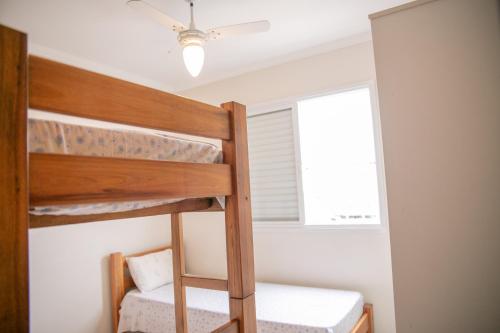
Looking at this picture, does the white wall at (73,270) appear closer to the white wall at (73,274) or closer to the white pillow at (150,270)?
the white wall at (73,274)

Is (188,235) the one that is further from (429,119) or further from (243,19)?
(429,119)

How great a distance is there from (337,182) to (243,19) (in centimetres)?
153

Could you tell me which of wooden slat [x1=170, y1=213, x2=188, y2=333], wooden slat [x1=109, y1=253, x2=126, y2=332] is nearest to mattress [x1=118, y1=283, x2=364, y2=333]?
wooden slat [x1=109, y1=253, x2=126, y2=332]

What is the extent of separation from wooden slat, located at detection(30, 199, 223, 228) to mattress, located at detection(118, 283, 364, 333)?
1.04 meters

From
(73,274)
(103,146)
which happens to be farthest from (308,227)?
(103,146)

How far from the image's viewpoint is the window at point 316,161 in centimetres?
271

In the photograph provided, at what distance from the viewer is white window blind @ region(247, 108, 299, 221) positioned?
9.86ft

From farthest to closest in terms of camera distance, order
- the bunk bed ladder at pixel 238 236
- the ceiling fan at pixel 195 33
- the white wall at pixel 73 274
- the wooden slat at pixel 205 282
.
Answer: the white wall at pixel 73 274 → the ceiling fan at pixel 195 33 → the wooden slat at pixel 205 282 → the bunk bed ladder at pixel 238 236

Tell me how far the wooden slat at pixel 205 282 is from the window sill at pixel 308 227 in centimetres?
150

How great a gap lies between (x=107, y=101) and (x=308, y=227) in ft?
7.55

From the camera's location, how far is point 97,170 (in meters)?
0.81

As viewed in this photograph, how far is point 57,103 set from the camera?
75 centimetres

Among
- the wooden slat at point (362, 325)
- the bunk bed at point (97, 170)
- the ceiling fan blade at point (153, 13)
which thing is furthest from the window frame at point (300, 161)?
the bunk bed at point (97, 170)

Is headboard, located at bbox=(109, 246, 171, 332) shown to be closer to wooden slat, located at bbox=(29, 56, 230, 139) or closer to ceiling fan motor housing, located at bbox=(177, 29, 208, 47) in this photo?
ceiling fan motor housing, located at bbox=(177, 29, 208, 47)
